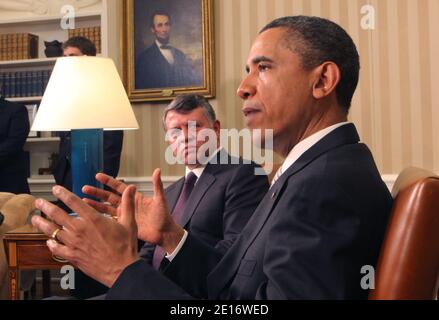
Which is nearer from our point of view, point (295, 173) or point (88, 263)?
point (88, 263)

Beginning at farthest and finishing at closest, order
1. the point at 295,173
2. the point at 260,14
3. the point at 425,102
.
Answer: the point at 260,14, the point at 425,102, the point at 295,173

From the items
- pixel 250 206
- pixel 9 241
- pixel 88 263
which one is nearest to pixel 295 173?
pixel 88 263

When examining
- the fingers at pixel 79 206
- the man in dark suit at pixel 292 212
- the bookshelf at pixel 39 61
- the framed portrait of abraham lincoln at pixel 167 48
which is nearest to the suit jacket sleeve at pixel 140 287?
the man in dark suit at pixel 292 212

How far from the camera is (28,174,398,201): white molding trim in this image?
11.2 ft

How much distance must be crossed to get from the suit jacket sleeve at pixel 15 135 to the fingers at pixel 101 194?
2.33 metres

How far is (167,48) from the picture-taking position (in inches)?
150

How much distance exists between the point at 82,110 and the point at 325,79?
54.5 inches

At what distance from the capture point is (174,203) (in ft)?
7.61

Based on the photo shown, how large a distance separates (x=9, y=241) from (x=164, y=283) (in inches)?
62.5

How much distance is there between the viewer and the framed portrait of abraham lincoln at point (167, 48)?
3711 mm

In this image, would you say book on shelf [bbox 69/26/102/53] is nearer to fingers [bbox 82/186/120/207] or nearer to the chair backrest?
fingers [bbox 82/186/120/207]

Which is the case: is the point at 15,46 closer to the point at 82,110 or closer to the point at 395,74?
the point at 82,110

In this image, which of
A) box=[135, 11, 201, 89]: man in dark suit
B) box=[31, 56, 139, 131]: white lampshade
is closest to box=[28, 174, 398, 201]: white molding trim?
box=[135, 11, 201, 89]: man in dark suit

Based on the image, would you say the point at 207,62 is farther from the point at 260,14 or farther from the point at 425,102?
the point at 425,102
